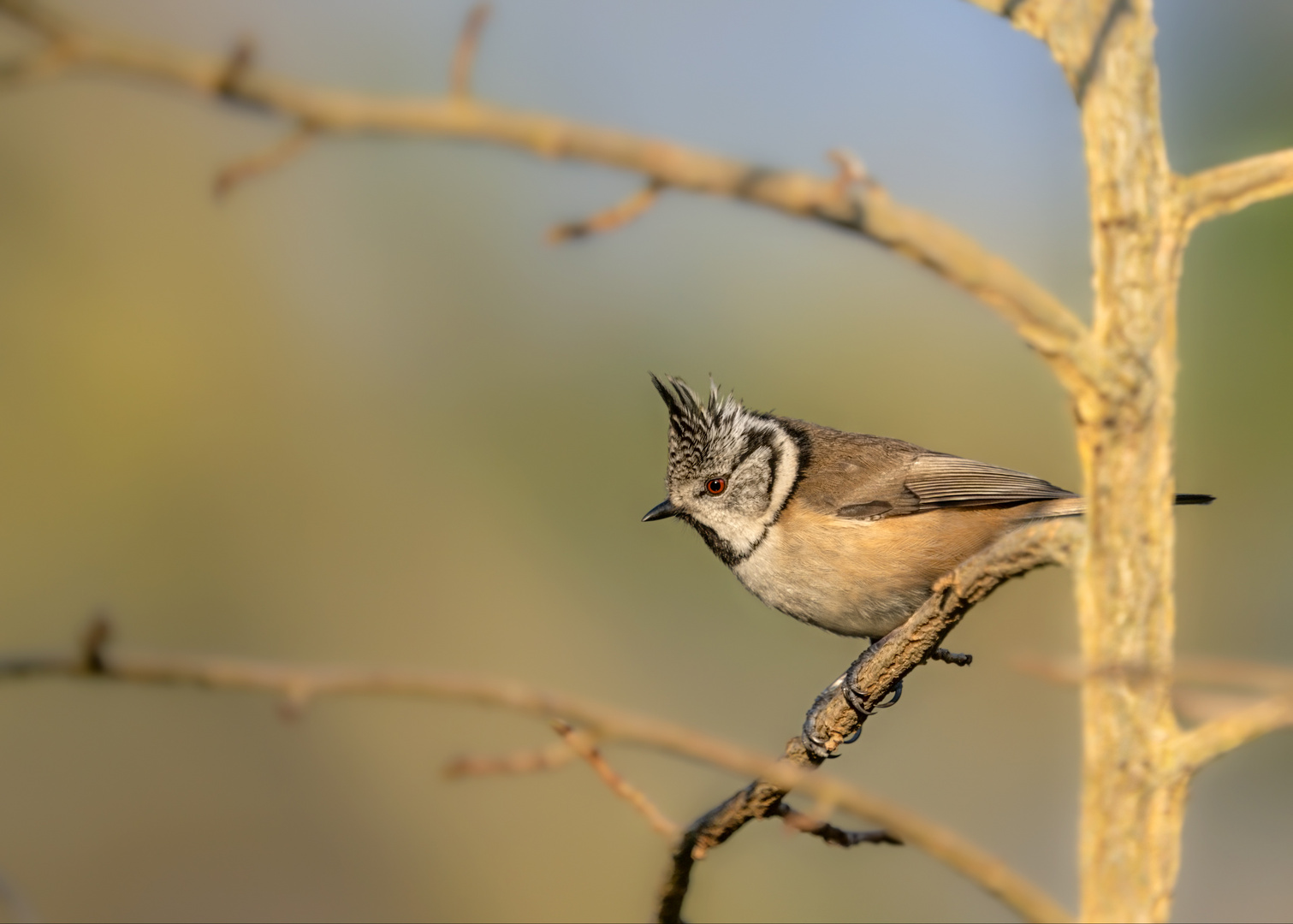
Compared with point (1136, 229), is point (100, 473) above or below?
below

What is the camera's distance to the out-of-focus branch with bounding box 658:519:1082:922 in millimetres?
1211

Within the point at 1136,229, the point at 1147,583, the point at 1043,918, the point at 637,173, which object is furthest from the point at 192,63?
the point at 1043,918

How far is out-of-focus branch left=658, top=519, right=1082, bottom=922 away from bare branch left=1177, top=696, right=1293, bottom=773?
23 cm

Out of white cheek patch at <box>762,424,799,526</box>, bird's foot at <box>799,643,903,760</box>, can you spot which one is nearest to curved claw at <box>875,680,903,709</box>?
bird's foot at <box>799,643,903,760</box>

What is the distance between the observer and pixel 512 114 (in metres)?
1.23

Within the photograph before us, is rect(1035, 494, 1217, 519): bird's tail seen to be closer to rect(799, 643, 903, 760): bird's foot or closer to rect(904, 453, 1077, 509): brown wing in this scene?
rect(904, 453, 1077, 509): brown wing

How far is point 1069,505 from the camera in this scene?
4.05 metres

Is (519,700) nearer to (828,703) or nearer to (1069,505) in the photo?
(828,703)

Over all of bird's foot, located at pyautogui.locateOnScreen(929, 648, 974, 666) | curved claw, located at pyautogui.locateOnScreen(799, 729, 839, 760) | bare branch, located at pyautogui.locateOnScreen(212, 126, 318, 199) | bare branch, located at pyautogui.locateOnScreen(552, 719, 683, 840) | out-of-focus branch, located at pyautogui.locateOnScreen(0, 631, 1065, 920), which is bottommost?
bare branch, located at pyautogui.locateOnScreen(552, 719, 683, 840)

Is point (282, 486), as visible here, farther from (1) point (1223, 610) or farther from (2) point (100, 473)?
(1) point (1223, 610)

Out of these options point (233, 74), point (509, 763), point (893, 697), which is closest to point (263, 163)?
point (233, 74)

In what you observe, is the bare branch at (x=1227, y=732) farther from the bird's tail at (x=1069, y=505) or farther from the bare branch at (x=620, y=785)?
the bird's tail at (x=1069, y=505)

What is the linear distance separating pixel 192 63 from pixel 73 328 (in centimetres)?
965

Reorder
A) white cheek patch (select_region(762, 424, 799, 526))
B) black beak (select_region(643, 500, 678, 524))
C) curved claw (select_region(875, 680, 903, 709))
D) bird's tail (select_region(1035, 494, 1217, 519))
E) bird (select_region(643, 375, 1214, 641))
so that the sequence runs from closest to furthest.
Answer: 1. curved claw (select_region(875, 680, 903, 709))
2. bird's tail (select_region(1035, 494, 1217, 519))
3. bird (select_region(643, 375, 1214, 641))
4. white cheek patch (select_region(762, 424, 799, 526))
5. black beak (select_region(643, 500, 678, 524))
